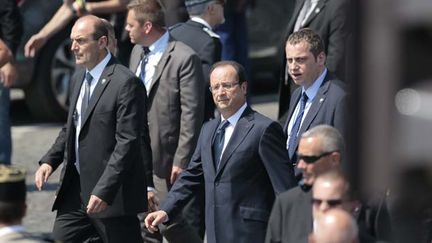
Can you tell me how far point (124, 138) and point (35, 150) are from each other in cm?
458

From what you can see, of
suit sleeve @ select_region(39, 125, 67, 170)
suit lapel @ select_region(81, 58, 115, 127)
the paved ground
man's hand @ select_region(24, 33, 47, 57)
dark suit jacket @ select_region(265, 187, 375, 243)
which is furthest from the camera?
man's hand @ select_region(24, 33, 47, 57)

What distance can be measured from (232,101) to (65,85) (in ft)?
→ 18.8

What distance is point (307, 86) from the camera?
594 centimetres

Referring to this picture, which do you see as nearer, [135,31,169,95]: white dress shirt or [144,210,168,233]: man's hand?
[144,210,168,233]: man's hand

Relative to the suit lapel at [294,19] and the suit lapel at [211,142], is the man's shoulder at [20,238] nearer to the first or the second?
the suit lapel at [211,142]

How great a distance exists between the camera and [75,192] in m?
6.43

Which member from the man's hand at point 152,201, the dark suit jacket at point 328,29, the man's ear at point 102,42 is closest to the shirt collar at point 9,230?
the man's ear at point 102,42

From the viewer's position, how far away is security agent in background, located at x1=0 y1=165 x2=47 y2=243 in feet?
13.4

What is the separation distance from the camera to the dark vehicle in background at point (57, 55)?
35.3 ft

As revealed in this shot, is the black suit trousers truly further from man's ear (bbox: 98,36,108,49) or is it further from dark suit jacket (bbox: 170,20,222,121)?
dark suit jacket (bbox: 170,20,222,121)

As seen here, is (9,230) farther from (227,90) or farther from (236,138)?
(227,90)

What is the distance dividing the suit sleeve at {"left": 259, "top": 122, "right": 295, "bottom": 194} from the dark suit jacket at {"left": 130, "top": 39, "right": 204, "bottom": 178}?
1.56 metres

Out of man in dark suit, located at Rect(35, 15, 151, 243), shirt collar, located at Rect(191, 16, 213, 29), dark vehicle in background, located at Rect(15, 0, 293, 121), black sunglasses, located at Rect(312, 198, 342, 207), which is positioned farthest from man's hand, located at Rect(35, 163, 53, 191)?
dark vehicle in background, located at Rect(15, 0, 293, 121)

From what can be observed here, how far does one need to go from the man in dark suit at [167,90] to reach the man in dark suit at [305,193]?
7.68 ft
